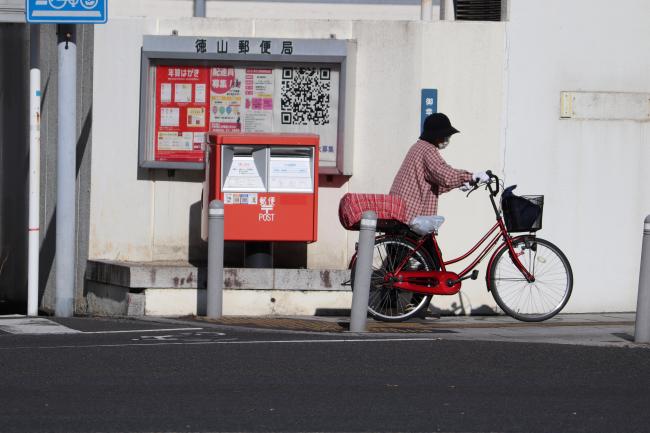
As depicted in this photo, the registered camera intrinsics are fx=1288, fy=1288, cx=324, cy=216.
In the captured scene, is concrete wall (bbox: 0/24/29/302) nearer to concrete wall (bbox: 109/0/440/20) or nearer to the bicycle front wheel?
the bicycle front wheel

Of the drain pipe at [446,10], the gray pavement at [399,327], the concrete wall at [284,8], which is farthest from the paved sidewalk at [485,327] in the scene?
the concrete wall at [284,8]

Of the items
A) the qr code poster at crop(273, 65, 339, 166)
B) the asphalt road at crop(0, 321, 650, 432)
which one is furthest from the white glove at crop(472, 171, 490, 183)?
the qr code poster at crop(273, 65, 339, 166)

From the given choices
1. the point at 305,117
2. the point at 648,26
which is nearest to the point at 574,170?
the point at 648,26

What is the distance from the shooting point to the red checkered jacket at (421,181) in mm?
10828

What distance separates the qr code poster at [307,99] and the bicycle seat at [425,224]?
1.79 m

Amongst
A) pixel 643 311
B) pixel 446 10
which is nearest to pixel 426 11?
pixel 446 10

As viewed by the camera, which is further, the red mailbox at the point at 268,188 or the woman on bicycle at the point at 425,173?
the red mailbox at the point at 268,188

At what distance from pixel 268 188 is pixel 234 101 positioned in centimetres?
111

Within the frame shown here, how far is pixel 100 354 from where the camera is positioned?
8500mm

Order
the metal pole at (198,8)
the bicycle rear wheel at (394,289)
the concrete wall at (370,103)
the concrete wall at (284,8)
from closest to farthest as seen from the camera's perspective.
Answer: the bicycle rear wheel at (394,289)
the concrete wall at (370,103)
the metal pole at (198,8)
the concrete wall at (284,8)

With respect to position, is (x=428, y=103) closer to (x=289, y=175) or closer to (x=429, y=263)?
(x=289, y=175)

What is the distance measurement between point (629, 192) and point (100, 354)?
242 inches

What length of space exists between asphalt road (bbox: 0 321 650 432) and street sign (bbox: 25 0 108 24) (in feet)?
10.3

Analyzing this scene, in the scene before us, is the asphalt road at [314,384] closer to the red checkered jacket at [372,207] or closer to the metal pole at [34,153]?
the red checkered jacket at [372,207]
